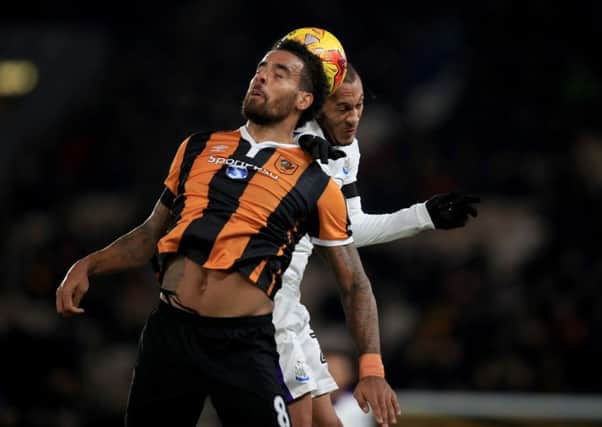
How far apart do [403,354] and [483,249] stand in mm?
1101

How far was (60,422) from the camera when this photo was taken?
8.53 metres

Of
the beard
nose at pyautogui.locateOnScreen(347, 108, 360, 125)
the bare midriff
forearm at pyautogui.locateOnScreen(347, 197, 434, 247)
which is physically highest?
the beard

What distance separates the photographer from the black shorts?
412cm

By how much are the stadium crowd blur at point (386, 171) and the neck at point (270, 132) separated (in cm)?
226

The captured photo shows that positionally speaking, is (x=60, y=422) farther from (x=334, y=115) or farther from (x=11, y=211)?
(x=334, y=115)

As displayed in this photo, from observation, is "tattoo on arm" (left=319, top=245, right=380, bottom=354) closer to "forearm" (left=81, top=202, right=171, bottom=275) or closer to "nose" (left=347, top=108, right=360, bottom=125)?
→ "forearm" (left=81, top=202, right=171, bottom=275)

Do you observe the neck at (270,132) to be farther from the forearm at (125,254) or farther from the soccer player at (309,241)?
the forearm at (125,254)

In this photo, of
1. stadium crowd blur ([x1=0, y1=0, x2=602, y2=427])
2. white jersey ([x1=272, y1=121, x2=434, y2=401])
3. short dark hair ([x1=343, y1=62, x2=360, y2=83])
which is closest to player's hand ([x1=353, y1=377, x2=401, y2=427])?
white jersey ([x1=272, y1=121, x2=434, y2=401])

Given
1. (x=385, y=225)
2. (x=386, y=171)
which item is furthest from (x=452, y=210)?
(x=386, y=171)

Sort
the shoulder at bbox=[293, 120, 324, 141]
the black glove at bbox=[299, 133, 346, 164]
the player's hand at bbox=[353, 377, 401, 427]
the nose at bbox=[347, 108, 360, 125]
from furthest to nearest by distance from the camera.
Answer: the nose at bbox=[347, 108, 360, 125], the shoulder at bbox=[293, 120, 324, 141], the black glove at bbox=[299, 133, 346, 164], the player's hand at bbox=[353, 377, 401, 427]

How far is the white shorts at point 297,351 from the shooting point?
4672 millimetres

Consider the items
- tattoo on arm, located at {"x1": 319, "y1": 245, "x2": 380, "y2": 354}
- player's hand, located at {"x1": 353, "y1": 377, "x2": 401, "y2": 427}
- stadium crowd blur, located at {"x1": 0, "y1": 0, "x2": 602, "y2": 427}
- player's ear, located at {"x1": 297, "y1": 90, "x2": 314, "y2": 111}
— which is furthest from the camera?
stadium crowd blur, located at {"x1": 0, "y1": 0, "x2": 602, "y2": 427}

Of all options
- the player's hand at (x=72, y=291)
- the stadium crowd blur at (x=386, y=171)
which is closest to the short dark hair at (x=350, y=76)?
the player's hand at (x=72, y=291)

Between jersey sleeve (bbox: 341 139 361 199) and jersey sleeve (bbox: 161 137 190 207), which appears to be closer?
jersey sleeve (bbox: 161 137 190 207)
